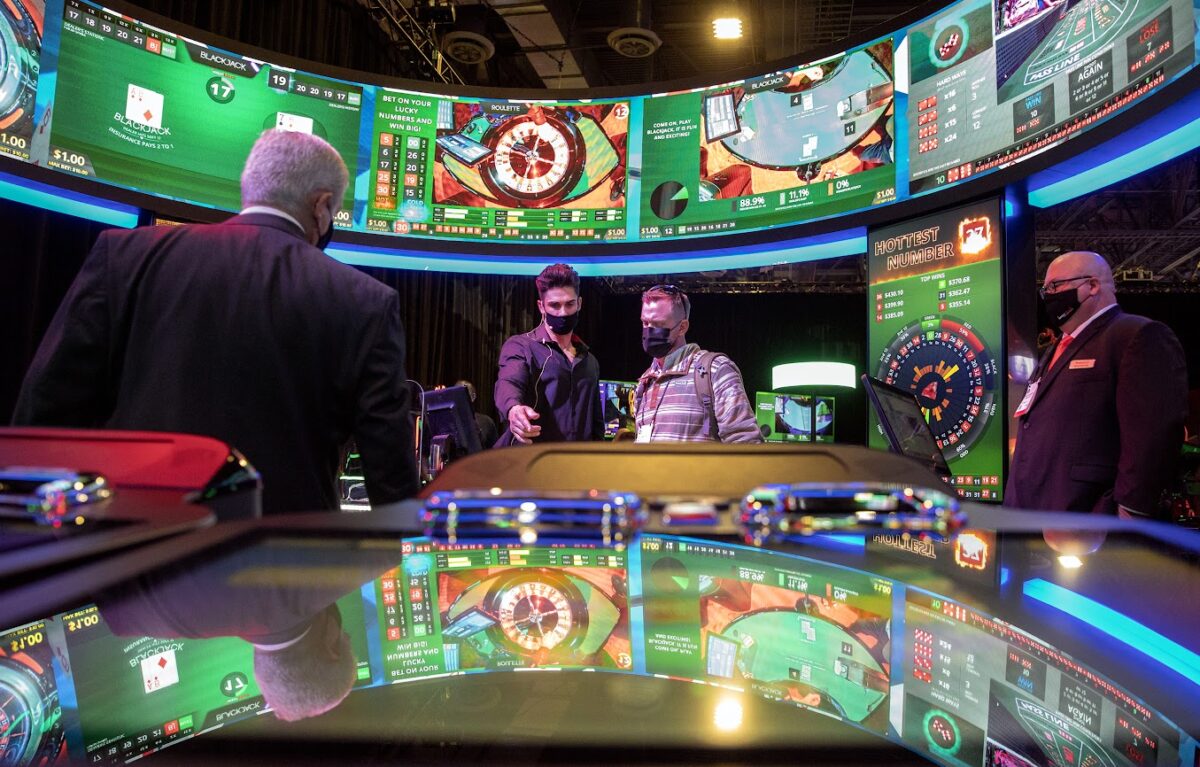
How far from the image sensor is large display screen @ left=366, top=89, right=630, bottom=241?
13.4ft

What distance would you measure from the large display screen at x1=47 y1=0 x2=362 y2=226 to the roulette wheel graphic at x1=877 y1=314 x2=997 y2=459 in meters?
2.79

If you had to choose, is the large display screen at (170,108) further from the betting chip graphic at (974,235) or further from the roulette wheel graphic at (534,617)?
the roulette wheel graphic at (534,617)

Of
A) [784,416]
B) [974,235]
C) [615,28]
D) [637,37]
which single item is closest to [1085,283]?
[974,235]

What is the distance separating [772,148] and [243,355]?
3.08 meters

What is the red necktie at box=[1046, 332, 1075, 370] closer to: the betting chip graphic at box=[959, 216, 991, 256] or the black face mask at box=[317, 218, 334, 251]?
the betting chip graphic at box=[959, 216, 991, 256]

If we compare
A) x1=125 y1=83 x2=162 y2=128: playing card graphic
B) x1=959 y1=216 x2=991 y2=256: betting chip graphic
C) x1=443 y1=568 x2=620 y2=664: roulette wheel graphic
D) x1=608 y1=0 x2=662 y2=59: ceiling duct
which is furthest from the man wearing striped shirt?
x1=608 y1=0 x2=662 y2=59: ceiling duct

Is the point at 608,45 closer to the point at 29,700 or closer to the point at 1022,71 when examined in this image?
the point at 1022,71

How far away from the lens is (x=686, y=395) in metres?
2.45

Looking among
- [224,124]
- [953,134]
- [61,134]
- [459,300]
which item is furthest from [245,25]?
[953,134]

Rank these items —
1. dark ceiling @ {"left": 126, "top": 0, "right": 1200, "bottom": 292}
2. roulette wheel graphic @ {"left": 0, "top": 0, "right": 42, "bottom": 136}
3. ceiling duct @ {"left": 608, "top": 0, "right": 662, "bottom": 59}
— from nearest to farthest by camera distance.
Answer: roulette wheel graphic @ {"left": 0, "top": 0, "right": 42, "bottom": 136} < dark ceiling @ {"left": 126, "top": 0, "right": 1200, "bottom": 292} < ceiling duct @ {"left": 608, "top": 0, "right": 662, "bottom": 59}

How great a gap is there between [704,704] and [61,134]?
13.0ft

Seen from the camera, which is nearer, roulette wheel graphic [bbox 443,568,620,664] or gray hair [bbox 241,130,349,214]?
roulette wheel graphic [bbox 443,568,620,664]

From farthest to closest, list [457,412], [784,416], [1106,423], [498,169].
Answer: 1. [784,416]
2. [498,169]
3. [457,412]
4. [1106,423]

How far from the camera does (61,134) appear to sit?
3291 mm
